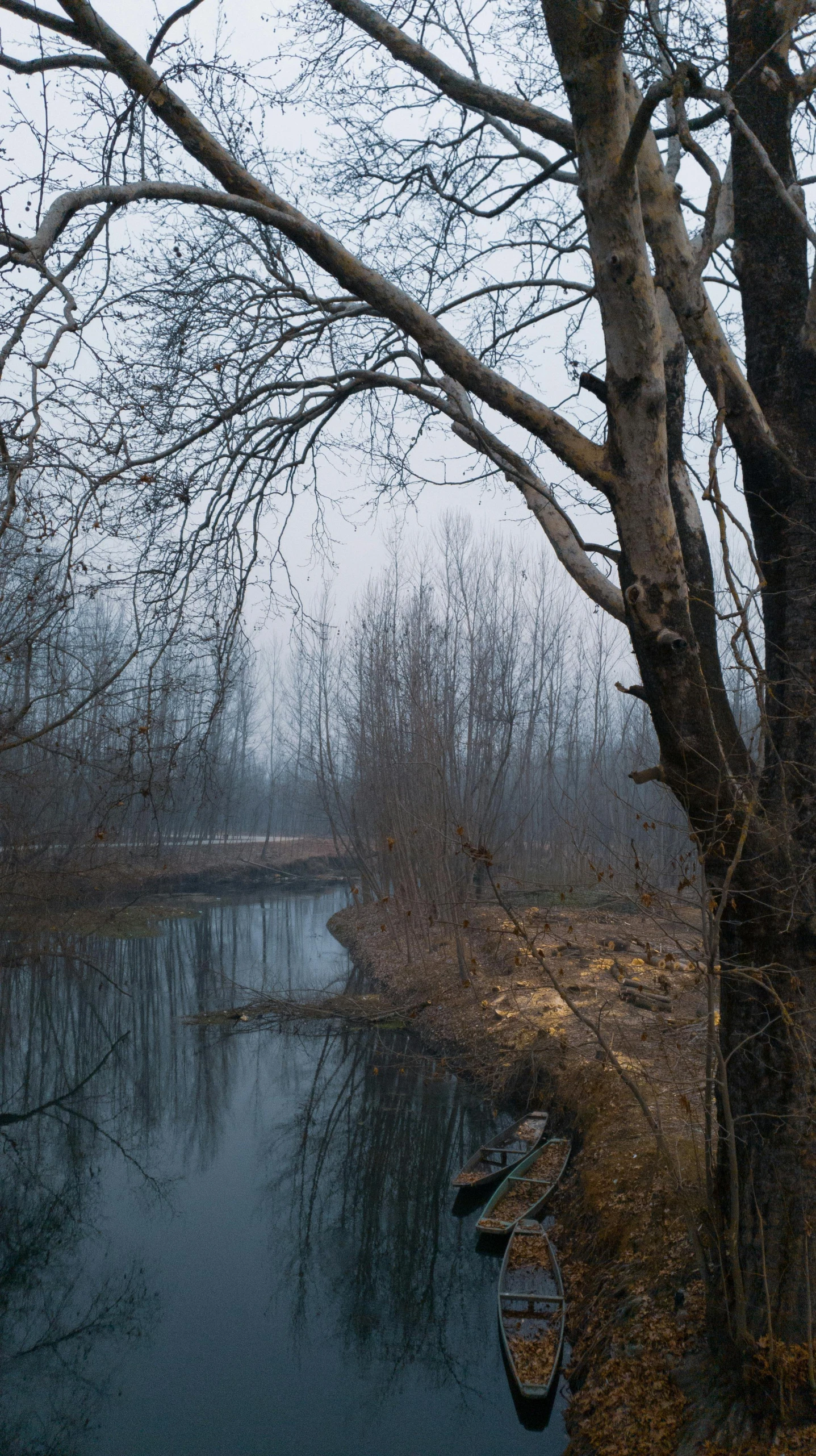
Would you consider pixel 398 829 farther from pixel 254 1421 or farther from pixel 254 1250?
pixel 254 1421

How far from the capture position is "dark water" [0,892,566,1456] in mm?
5633

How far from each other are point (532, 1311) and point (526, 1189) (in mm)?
1566

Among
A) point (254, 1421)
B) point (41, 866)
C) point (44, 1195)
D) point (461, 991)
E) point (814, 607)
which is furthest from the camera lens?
point (41, 866)

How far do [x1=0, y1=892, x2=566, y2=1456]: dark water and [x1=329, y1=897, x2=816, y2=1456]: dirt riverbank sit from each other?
62 cm

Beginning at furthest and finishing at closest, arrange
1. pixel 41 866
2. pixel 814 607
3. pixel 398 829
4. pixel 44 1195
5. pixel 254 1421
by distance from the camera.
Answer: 1. pixel 398 829
2. pixel 41 866
3. pixel 44 1195
4. pixel 254 1421
5. pixel 814 607

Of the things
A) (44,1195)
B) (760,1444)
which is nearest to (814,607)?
(760,1444)

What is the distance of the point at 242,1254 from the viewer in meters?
→ 7.56

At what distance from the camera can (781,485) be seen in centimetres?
380

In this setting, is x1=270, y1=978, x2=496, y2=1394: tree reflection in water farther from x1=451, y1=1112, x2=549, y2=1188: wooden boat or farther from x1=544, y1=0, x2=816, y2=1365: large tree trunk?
x1=544, y1=0, x2=816, y2=1365: large tree trunk

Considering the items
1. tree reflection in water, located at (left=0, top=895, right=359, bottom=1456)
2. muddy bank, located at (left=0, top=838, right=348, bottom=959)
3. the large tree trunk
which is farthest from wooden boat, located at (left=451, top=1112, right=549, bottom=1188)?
the large tree trunk

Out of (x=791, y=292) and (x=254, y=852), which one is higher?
(x=791, y=292)

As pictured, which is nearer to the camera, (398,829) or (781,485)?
(781,485)

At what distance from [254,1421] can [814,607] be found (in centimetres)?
525

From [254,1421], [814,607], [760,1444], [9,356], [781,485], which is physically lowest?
[254,1421]
